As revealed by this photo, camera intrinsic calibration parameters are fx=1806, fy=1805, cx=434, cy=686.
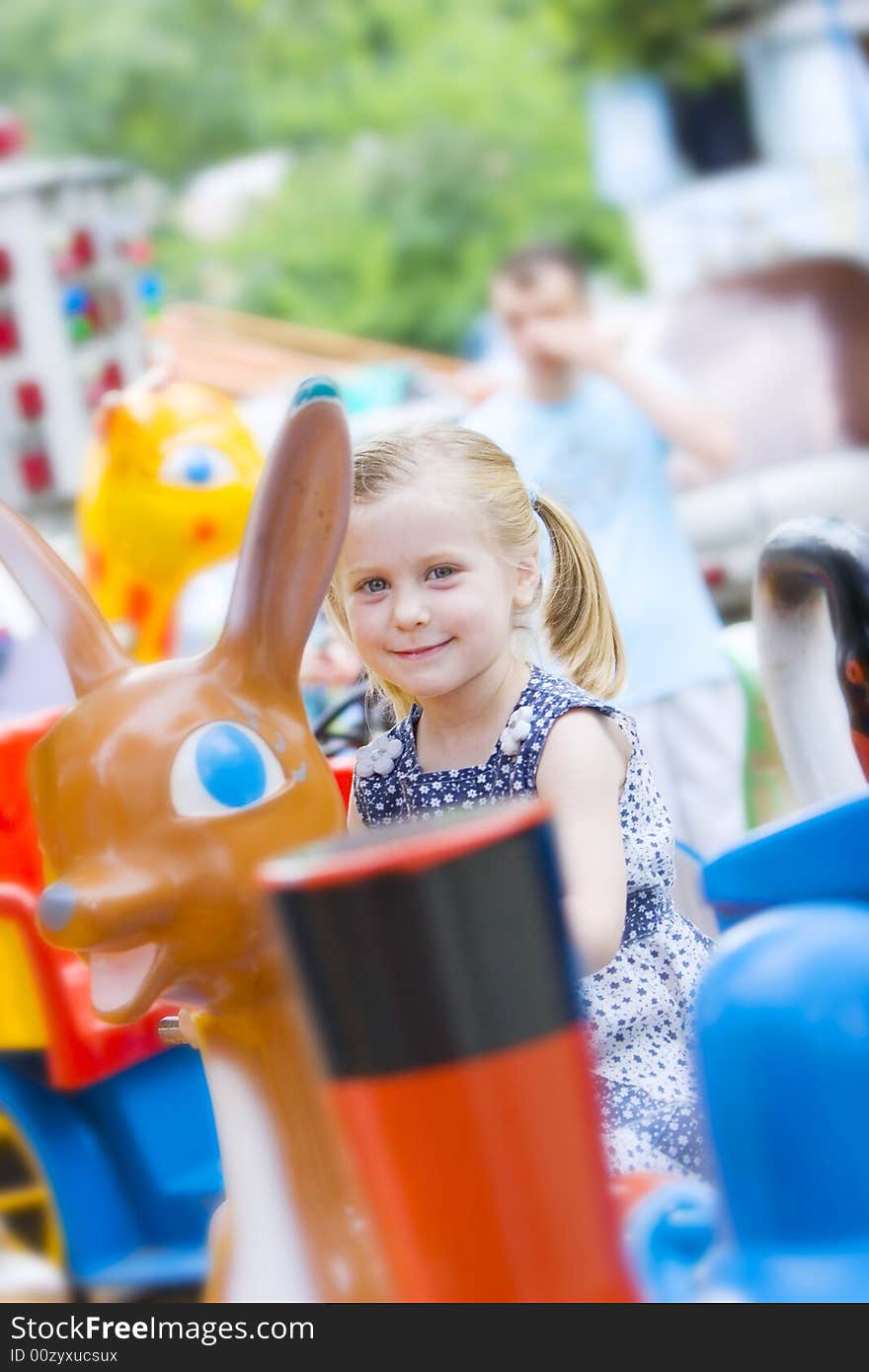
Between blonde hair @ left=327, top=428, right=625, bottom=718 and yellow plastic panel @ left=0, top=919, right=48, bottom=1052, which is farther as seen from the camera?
yellow plastic panel @ left=0, top=919, right=48, bottom=1052

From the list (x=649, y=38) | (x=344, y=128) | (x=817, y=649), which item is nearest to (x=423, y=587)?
(x=817, y=649)

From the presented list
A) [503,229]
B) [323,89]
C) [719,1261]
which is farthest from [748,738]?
[323,89]

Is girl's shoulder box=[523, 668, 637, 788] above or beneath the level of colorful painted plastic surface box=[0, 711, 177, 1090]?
above

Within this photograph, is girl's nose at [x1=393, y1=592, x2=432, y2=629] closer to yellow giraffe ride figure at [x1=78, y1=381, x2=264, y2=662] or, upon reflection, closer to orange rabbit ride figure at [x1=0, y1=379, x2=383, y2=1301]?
orange rabbit ride figure at [x1=0, y1=379, x2=383, y2=1301]

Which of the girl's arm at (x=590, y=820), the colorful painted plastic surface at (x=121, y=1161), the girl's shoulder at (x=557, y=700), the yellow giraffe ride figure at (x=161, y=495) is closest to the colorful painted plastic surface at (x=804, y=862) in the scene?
the girl's arm at (x=590, y=820)

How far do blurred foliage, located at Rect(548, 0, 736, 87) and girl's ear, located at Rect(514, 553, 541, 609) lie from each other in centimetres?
729

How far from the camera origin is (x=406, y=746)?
116 cm

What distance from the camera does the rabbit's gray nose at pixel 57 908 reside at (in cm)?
87

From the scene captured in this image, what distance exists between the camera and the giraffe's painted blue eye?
0.91 metres

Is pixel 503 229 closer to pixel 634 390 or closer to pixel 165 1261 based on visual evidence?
pixel 634 390

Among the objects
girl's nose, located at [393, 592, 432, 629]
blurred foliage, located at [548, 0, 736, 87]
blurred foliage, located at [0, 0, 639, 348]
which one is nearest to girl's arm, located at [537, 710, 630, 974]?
girl's nose, located at [393, 592, 432, 629]

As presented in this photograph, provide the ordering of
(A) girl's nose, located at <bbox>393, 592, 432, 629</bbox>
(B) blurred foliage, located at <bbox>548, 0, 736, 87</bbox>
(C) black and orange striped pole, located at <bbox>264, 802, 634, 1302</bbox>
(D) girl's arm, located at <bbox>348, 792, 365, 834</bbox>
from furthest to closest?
1. (B) blurred foliage, located at <bbox>548, 0, 736, 87</bbox>
2. (D) girl's arm, located at <bbox>348, 792, 365, 834</bbox>
3. (A) girl's nose, located at <bbox>393, 592, 432, 629</bbox>
4. (C) black and orange striped pole, located at <bbox>264, 802, 634, 1302</bbox>

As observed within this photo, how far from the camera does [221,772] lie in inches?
35.9

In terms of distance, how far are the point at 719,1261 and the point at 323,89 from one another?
1228 centimetres
